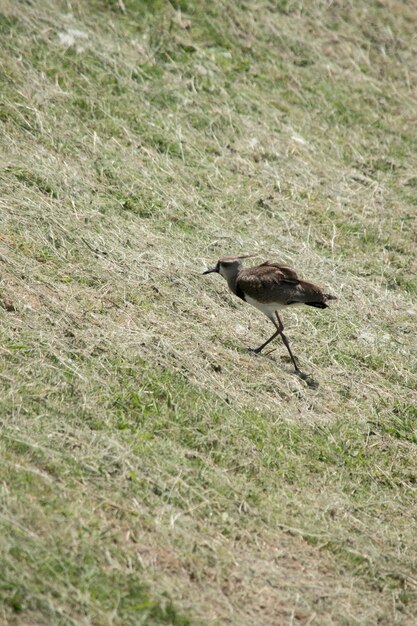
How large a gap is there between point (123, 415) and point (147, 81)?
6.61 metres

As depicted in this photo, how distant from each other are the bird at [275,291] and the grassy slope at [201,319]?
296 mm

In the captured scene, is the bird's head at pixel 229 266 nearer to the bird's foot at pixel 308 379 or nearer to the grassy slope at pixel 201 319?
the grassy slope at pixel 201 319

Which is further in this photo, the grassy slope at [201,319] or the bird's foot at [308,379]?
the bird's foot at [308,379]

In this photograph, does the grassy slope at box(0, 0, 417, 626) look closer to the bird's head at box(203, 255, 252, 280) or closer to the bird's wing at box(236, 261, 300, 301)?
the bird's head at box(203, 255, 252, 280)

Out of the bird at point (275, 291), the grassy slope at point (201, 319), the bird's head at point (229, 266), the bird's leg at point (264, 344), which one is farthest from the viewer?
the bird's head at point (229, 266)

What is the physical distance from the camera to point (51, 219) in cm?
952

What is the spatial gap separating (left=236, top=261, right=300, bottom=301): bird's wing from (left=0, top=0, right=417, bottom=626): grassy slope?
0.46 meters

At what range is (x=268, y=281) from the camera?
28.7 feet

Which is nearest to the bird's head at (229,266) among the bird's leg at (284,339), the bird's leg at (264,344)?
the bird's leg at (284,339)

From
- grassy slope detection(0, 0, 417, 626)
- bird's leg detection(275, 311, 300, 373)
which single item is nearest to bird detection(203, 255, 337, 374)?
bird's leg detection(275, 311, 300, 373)

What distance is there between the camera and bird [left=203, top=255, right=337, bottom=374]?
28.3 feet

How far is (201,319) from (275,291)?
0.74 metres

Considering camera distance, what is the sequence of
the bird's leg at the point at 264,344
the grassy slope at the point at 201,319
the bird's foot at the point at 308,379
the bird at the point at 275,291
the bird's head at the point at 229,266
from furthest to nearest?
the bird's head at the point at 229,266, the bird's leg at the point at 264,344, the bird at the point at 275,291, the bird's foot at the point at 308,379, the grassy slope at the point at 201,319

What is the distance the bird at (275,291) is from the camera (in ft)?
28.3
